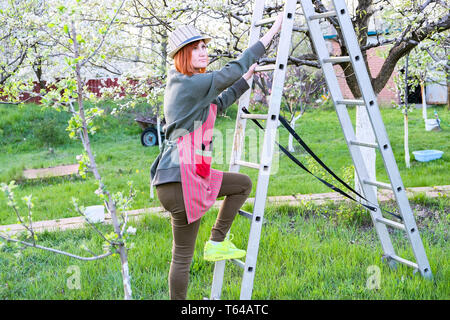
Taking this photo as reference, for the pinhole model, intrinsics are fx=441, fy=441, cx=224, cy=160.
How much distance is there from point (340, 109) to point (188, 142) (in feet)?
4.59

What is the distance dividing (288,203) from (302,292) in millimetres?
2265

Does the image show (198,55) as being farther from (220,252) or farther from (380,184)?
(380,184)

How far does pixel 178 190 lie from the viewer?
8.68 feet

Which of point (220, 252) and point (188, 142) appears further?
point (220, 252)

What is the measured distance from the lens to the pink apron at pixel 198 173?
2.65 m

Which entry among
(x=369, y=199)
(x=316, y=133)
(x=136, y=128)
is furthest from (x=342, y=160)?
(x=136, y=128)

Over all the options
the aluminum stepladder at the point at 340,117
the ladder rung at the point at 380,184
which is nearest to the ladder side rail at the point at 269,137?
the aluminum stepladder at the point at 340,117

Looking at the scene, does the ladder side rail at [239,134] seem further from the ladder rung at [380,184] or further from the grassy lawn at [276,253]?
the ladder rung at [380,184]

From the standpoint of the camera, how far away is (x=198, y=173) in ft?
8.96

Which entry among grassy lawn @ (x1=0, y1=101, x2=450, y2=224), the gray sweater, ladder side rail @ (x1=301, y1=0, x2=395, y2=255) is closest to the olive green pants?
the gray sweater

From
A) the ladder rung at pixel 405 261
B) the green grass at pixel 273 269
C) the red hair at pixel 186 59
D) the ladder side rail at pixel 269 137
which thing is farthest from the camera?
the ladder rung at pixel 405 261

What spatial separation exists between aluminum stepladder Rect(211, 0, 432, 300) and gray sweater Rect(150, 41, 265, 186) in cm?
31

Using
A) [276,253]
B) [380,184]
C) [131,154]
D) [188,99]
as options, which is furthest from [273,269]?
[131,154]

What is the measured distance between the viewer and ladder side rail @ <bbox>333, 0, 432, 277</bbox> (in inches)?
122
